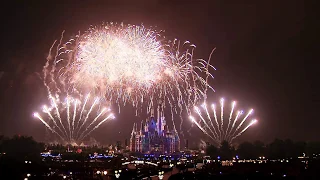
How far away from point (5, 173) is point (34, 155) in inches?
1247

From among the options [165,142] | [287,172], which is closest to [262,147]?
[287,172]

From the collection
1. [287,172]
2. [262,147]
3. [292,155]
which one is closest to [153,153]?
[262,147]

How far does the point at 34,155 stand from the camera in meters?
72.3

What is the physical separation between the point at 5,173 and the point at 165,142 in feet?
495

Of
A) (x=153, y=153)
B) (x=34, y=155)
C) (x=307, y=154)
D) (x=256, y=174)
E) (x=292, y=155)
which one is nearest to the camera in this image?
(x=256, y=174)

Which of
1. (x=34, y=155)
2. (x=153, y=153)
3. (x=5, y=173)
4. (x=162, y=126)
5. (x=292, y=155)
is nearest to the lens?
(x=5, y=173)

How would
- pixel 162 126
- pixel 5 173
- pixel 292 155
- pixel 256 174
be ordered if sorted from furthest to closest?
pixel 162 126
pixel 292 155
pixel 256 174
pixel 5 173

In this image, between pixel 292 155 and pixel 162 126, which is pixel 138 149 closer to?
pixel 162 126

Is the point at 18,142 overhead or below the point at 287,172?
overhead

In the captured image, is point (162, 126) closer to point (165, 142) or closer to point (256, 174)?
point (165, 142)

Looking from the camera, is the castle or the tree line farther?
the castle

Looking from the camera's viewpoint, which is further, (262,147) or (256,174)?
(262,147)

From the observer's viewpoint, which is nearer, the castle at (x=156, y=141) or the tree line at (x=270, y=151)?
the tree line at (x=270, y=151)

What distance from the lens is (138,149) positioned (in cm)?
18962
